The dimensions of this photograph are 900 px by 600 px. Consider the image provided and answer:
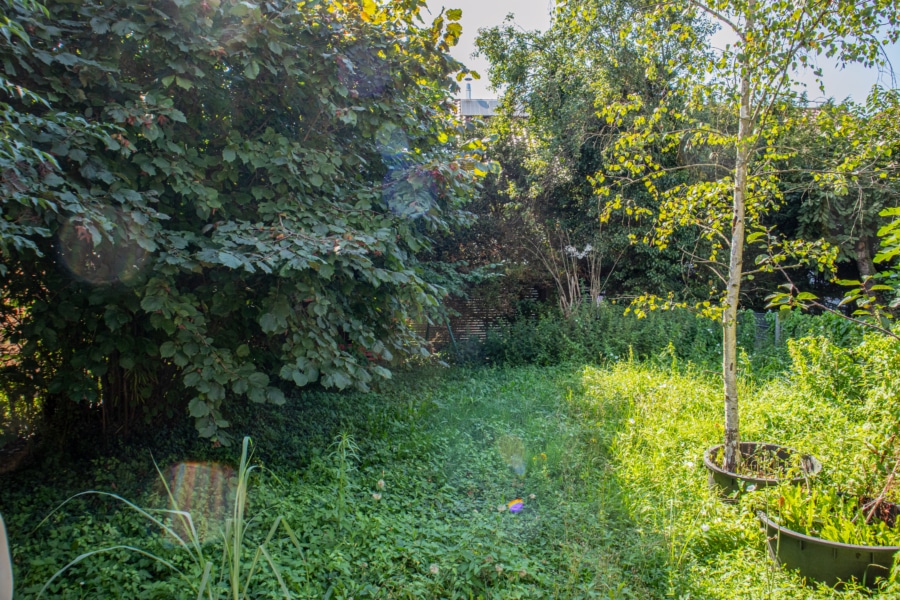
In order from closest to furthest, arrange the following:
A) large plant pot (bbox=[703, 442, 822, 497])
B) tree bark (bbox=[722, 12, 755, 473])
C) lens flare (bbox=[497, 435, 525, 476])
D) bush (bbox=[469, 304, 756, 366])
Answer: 1. large plant pot (bbox=[703, 442, 822, 497])
2. tree bark (bbox=[722, 12, 755, 473])
3. lens flare (bbox=[497, 435, 525, 476])
4. bush (bbox=[469, 304, 756, 366])

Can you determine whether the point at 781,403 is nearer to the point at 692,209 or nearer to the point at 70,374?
the point at 692,209

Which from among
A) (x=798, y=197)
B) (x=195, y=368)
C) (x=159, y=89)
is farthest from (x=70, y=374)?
(x=798, y=197)

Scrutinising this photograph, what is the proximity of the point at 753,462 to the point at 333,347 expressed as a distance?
2898 mm

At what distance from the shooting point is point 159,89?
2.92 meters

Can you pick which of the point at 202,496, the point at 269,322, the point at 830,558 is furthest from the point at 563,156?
the point at 202,496

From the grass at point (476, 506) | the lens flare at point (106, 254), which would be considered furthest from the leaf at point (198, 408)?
the lens flare at point (106, 254)

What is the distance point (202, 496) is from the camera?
3.18m

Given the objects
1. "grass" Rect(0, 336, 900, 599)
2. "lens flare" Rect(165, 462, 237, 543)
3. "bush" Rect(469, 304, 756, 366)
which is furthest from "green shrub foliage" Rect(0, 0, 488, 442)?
"bush" Rect(469, 304, 756, 366)

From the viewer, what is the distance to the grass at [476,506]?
7.99ft

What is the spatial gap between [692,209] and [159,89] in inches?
136

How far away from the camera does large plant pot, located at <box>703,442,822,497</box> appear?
3128 millimetres

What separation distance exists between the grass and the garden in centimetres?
2

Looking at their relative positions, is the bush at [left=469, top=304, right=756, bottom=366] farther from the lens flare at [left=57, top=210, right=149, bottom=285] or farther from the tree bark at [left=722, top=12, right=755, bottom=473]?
the lens flare at [left=57, top=210, right=149, bottom=285]

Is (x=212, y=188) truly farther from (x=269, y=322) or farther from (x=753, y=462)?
(x=753, y=462)
